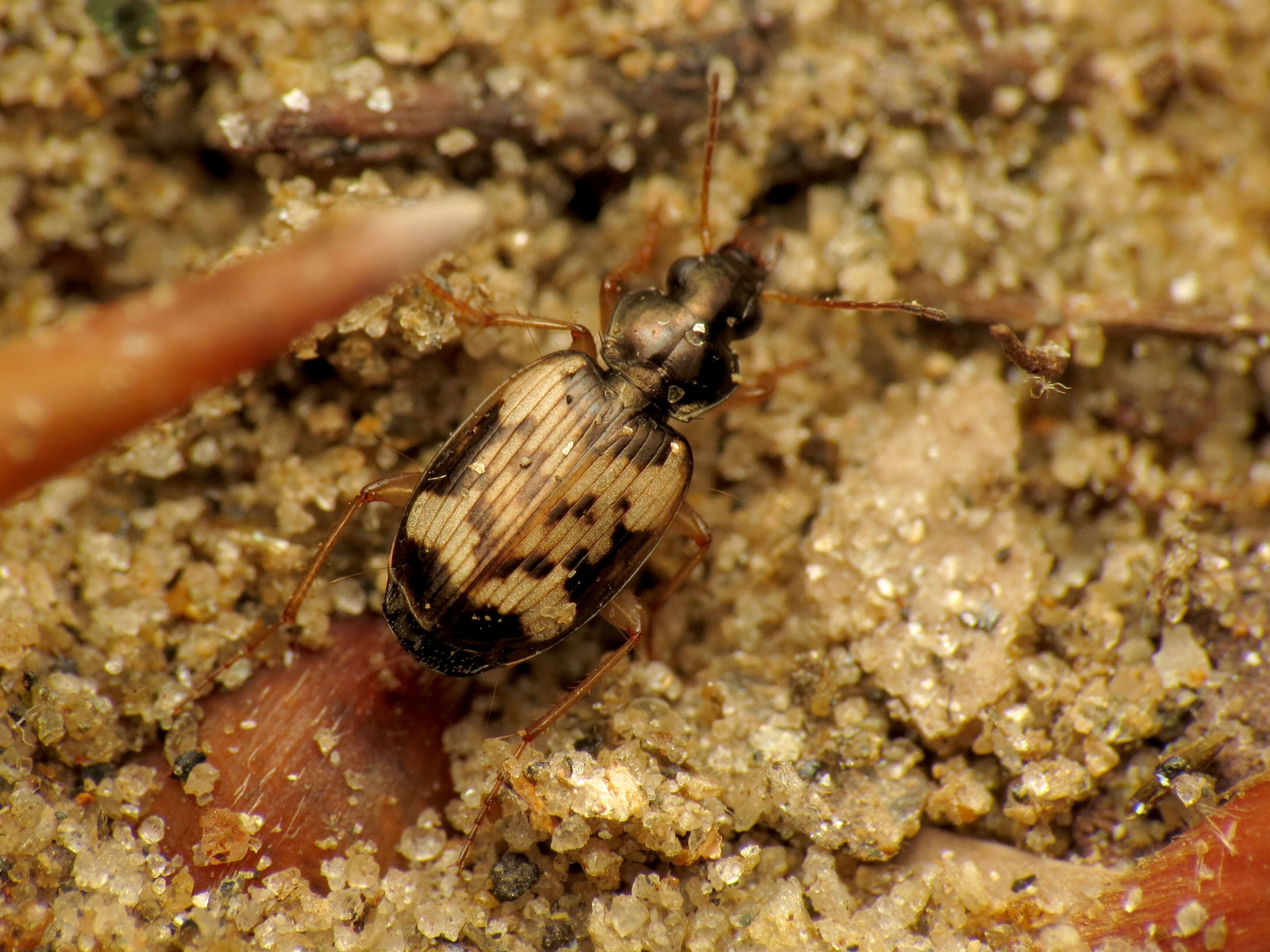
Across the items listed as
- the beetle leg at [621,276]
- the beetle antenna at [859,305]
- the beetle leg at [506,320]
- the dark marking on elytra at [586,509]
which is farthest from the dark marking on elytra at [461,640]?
the beetle antenna at [859,305]

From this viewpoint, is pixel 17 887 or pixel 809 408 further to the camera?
pixel 809 408

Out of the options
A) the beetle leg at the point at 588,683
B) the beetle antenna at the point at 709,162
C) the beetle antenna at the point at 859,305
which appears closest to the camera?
the beetle leg at the point at 588,683

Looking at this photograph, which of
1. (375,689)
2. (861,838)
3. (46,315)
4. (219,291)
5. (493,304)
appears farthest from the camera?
(46,315)

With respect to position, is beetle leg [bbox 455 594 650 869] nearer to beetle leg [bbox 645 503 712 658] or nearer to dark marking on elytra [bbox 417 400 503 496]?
beetle leg [bbox 645 503 712 658]

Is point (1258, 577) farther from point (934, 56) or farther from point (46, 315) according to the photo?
point (46, 315)

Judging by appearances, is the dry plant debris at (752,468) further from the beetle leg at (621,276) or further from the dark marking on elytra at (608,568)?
the dark marking on elytra at (608,568)

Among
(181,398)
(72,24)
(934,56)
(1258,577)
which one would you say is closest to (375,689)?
(181,398)
